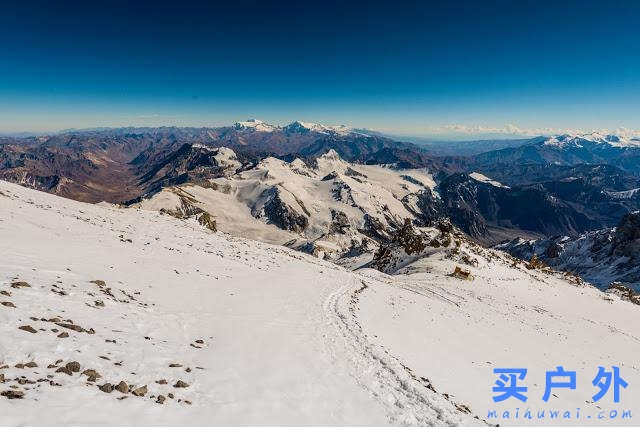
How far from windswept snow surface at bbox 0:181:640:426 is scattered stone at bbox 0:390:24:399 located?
8.4 inches

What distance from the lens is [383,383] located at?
1781 cm

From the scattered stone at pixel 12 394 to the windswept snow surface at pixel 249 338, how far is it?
0.70 ft

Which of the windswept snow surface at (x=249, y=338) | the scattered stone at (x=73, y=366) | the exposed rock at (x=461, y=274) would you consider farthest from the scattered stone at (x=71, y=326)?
the exposed rock at (x=461, y=274)

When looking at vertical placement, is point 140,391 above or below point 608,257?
above

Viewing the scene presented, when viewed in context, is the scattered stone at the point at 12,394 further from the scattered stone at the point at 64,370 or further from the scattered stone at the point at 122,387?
the scattered stone at the point at 122,387

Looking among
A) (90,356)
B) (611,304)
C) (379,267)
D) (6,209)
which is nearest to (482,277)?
(611,304)

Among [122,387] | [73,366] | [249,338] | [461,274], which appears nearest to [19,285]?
[73,366]

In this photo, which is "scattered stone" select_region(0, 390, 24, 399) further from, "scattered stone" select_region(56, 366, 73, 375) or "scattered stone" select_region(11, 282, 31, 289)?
"scattered stone" select_region(11, 282, 31, 289)

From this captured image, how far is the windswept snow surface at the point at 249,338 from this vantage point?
1300cm

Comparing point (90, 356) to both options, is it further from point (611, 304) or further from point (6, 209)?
point (611, 304)

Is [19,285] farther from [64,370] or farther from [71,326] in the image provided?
[64,370]

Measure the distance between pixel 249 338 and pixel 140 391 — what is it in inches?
354

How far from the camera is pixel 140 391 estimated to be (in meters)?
12.5

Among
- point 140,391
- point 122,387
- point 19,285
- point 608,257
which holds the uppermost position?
point 19,285
